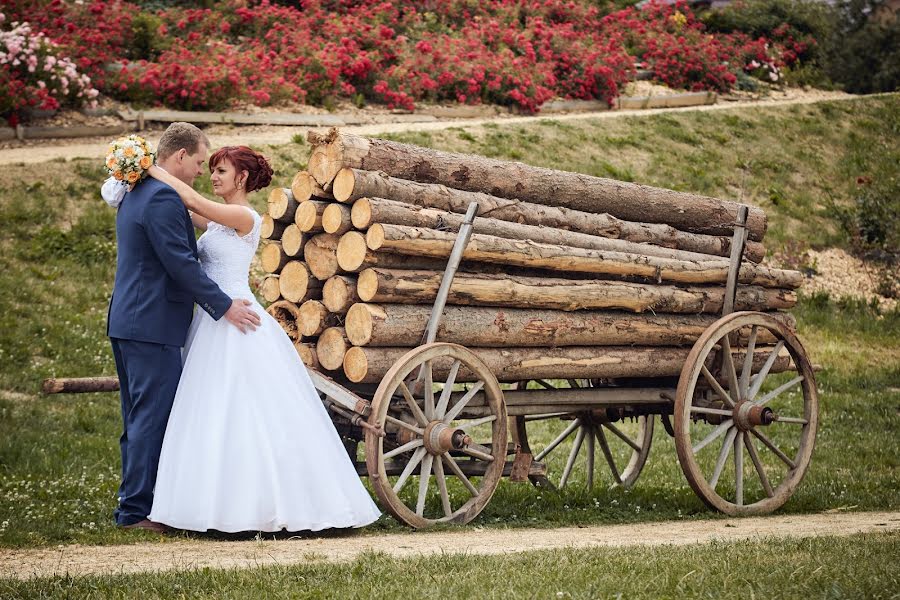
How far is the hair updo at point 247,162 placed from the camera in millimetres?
6047

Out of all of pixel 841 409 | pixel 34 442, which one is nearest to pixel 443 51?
pixel 841 409

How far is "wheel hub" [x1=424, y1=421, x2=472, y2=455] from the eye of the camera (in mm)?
6012

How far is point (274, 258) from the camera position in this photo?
259 inches

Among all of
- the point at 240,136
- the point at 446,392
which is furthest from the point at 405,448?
the point at 240,136

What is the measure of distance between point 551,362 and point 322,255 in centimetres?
161

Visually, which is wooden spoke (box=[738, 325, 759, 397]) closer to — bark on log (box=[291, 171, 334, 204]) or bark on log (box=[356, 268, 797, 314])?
bark on log (box=[356, 268, 797, 314])

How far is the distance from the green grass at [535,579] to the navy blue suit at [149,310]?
1.37 metres

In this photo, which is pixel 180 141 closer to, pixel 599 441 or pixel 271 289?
pixel 271 289

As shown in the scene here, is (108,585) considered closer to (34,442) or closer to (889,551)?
(889,551)

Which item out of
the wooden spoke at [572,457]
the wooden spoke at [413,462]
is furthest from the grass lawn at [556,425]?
the wooden spoke at [413,462]

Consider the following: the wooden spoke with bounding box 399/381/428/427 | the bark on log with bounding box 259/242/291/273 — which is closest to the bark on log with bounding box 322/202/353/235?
the bark on log with bounding box 259/242/291/273

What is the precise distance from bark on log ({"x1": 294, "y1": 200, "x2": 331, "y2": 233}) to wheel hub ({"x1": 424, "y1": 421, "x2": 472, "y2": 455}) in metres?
1.34

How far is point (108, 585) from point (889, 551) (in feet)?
11.7

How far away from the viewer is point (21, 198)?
1252 centimetres
